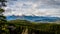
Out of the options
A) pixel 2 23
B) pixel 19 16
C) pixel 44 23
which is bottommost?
pixel 44 23

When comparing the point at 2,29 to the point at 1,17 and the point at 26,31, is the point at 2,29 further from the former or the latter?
the point at 26,31

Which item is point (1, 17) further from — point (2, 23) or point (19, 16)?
point (19, 16)

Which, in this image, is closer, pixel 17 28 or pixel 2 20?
pixel 2 20

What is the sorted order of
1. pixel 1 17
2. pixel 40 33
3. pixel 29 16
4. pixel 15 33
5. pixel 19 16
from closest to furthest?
1. pixel 1 17
2. pixel 15 33
3. pixel 40 33
4. pixel 19 16
5. pixel 29 16

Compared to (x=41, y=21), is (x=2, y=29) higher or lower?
higher

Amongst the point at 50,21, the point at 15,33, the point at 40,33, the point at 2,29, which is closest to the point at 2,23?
the point at 2,29

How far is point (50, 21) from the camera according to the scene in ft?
35.8

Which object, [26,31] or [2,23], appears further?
[26,31]

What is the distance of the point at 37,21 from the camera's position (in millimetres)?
10750

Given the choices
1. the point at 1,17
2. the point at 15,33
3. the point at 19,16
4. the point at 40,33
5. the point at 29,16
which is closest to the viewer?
the point at 1,17

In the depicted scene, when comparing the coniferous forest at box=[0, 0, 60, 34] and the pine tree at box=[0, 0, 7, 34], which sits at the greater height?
the pine tree at box=[0, 0, 7, 34]

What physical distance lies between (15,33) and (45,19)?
369 centimetres

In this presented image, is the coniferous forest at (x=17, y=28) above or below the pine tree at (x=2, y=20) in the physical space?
below

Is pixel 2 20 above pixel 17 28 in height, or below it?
above
